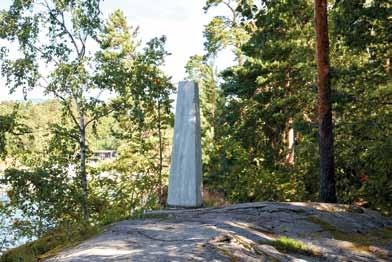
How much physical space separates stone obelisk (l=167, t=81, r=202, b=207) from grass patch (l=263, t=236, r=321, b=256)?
2586mm

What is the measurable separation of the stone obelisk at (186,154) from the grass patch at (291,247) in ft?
8.48

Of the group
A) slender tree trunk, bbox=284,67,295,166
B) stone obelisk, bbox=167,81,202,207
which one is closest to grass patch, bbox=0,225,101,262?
stone obelisk, bbox=167,81,202,207

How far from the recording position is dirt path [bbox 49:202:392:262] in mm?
4027

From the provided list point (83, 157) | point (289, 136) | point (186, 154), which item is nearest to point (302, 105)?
point (289, 136)

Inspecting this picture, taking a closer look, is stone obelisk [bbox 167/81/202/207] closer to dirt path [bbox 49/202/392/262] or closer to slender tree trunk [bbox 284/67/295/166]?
dirt path [bbox 49/202/392/262]

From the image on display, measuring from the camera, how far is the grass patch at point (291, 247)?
4754mm

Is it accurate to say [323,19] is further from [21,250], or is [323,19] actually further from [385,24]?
[21,250]

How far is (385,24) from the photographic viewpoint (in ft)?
30.0

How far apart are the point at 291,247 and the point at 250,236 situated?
46 cm

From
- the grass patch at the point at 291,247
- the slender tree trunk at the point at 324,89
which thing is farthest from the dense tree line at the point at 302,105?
the grass patch at the point at 291,247

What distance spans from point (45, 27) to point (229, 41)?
10570 millimetres

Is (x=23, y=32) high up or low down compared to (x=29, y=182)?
up

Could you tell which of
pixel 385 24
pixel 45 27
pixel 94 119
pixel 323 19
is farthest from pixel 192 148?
pixel 45 27

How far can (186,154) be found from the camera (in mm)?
7469
